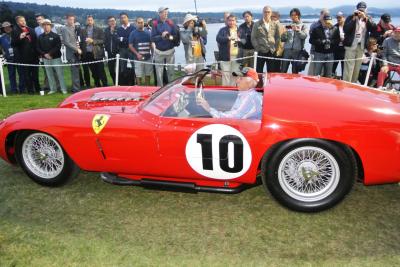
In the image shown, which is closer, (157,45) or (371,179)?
(371,179)

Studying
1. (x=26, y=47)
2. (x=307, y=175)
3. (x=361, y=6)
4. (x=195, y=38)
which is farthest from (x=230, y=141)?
(x=26, y=47)

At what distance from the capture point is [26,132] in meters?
4.41

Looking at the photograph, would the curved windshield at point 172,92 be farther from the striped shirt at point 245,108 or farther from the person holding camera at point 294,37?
the person holding camera at point 294,37

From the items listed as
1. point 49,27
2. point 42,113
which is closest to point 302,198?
point 42,113

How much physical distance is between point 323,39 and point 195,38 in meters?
2.83

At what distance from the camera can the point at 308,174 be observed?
379 centimetres

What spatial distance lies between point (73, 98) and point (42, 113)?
3.34 feet

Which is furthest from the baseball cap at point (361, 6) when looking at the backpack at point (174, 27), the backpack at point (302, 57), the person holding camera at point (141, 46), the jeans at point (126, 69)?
the jeans at point (126, 69)

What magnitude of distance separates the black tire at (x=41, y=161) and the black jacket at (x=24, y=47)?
6.25m

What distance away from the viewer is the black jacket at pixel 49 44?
973cm

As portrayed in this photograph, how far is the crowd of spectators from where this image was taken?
889 centimetres

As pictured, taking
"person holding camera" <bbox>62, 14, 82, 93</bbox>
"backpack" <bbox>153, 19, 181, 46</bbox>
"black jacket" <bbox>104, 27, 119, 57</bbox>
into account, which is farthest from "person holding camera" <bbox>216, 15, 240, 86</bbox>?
"person holding camera" <bbox>62, 14, 82, 93</bbox>

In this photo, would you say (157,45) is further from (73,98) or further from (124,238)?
(124,238)

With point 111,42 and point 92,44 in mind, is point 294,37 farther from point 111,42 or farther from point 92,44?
point 92,44
